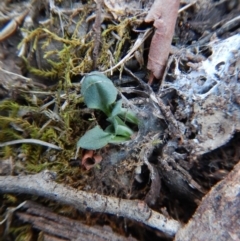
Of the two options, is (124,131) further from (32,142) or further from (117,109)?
(32,142)

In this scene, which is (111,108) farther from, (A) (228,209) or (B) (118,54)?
(A) (228,209)

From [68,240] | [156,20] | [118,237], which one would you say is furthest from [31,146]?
[156,20]

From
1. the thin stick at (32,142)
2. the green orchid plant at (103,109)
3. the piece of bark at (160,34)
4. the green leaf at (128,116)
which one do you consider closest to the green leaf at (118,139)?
the green orchid plant at (103,109)

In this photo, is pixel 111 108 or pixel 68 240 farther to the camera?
pixel 111 108

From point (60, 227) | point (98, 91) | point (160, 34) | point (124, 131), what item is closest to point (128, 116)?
point (124, 131)

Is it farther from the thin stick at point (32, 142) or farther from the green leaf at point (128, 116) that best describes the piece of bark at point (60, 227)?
the green leaf at point (128, 116)

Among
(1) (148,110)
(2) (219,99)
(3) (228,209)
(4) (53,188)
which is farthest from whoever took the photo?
(1) (148,110)
